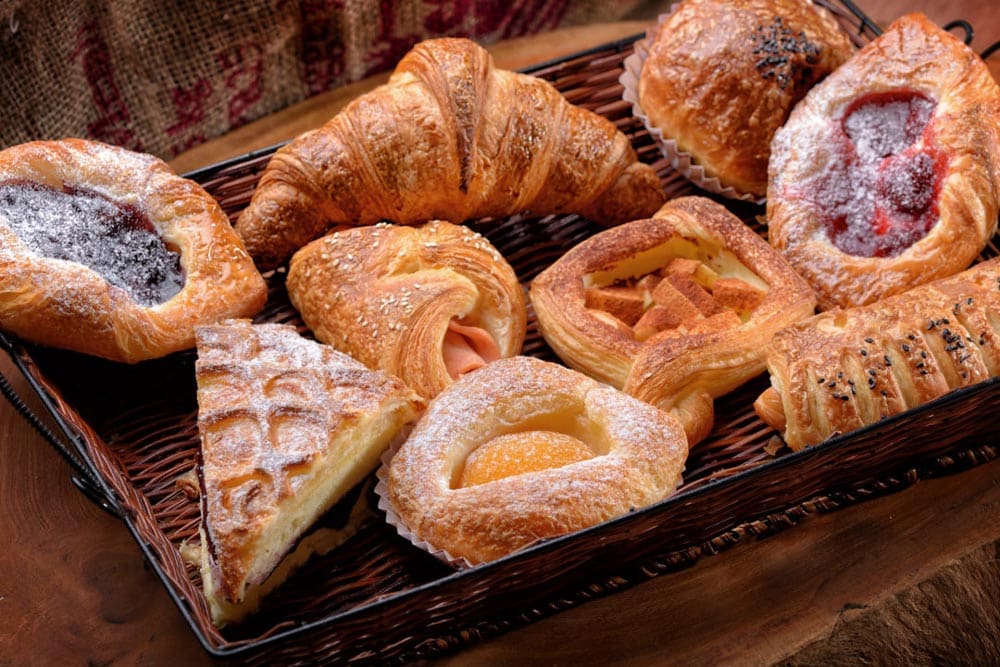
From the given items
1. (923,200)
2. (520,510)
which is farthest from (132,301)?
(923,200)

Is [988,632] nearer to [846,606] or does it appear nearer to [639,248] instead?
[846,606]

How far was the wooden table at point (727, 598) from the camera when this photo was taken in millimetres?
2395

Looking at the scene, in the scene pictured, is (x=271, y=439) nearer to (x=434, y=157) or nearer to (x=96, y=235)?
(x=96, y=235)

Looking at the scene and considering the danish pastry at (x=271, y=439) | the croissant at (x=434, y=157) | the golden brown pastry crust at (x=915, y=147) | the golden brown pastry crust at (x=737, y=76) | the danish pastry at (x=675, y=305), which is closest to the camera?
the danish pastry at (x=271, y=439)

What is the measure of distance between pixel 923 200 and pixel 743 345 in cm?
68

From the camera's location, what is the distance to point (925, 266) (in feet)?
8.83

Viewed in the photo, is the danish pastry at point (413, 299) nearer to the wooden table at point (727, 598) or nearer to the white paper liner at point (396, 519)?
the white paper liner at point (396, 519)

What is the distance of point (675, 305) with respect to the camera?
2.73 metres

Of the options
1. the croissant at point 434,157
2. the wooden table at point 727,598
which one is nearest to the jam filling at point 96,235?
the croissant at point 434,157

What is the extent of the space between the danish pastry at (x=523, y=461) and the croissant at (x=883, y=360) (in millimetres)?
307

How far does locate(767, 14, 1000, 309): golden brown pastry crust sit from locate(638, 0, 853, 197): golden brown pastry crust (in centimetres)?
10

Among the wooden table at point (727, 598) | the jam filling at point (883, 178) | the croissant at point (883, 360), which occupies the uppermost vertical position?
the jam filling at point (883, 178)

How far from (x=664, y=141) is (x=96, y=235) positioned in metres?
1.64

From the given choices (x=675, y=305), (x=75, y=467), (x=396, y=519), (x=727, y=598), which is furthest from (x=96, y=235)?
(x=727, y=598)
